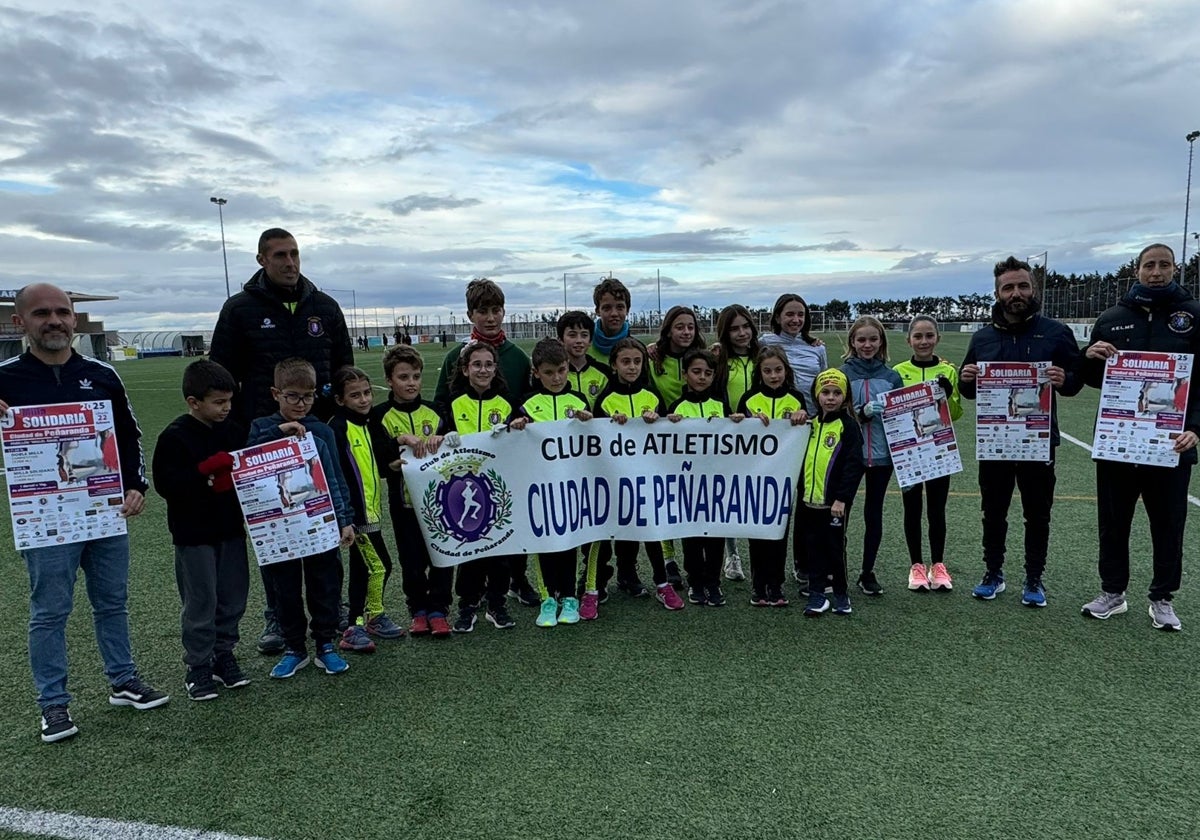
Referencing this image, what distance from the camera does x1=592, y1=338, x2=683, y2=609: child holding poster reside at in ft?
16.8

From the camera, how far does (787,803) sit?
9.89 feet

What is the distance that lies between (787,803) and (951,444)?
3.05m

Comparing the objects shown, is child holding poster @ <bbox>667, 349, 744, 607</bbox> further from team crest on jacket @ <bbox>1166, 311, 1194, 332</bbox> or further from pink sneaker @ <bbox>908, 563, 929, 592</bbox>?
team crest on jacket @ <bbox>1166, 311, 1194, 332</bbox>

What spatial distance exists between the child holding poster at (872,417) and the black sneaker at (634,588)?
1573 millimetres

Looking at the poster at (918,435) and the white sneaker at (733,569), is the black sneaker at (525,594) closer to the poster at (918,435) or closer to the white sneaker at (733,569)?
the white sneaker at (733,569)

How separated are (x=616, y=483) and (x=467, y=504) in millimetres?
1017

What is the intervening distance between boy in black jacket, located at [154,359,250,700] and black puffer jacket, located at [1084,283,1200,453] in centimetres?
506

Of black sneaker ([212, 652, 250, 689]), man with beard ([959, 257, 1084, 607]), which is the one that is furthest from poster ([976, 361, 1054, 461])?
black sneaker ([212, 652, 250, 689])

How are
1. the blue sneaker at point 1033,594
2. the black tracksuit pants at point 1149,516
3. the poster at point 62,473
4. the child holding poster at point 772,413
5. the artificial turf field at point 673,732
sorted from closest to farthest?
1. the artificial turf field at point 673,732
2. the poster at point 62,473
3. the black tracksuit pants at point 1149,516
4. the blue sneaker at point 1033,594
5. the child holding poster at point 772,413

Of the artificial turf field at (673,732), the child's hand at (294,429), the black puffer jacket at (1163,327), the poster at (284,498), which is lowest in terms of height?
the artificial turf field at (673,732)

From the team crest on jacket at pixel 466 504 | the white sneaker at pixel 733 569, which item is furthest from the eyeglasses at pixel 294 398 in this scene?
the white sneaker at pixel 733 569

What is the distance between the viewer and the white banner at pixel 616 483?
490 cm

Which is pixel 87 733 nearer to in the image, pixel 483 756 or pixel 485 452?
pixel 483 756

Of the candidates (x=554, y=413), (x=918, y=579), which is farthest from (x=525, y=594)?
(x=918, y=579)
